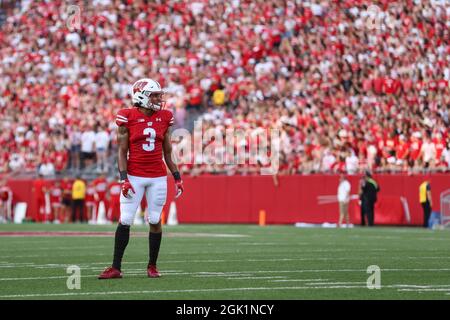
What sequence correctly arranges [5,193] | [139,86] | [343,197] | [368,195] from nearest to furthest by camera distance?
1. [139,86]
2. [368,195]
3. [343,197]
4. [5,193]

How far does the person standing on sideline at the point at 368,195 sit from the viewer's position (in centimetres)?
2906

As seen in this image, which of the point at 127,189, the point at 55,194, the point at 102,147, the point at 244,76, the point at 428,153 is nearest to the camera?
the point at 127,189

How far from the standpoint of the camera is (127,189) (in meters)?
11.8

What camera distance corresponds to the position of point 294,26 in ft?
109

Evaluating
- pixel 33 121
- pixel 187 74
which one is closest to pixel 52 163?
pixel 33 121

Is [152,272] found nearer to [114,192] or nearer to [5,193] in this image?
[114,192]

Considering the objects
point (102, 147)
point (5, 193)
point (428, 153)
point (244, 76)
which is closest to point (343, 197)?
point (428, 153)

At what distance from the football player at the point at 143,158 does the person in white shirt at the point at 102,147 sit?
71.3 ft

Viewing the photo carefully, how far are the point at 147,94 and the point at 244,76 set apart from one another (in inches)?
836

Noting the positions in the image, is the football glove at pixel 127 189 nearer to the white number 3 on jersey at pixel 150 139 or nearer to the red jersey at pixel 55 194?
the white number 3 on jersey at pixel 150 139

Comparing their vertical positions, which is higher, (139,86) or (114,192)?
(139,86)

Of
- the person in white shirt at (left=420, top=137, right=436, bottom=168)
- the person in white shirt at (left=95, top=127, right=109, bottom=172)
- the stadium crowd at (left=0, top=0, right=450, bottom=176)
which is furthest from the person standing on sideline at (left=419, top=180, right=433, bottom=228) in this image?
the person in white shirt at (left=95, top=127, right=109, bottom=172)

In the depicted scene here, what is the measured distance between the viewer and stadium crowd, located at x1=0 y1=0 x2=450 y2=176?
95.5 feet

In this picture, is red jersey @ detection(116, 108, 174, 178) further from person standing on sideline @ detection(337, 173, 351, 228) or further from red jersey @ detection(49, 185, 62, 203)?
red jersey @ detection(49, 185, 62, 203)
